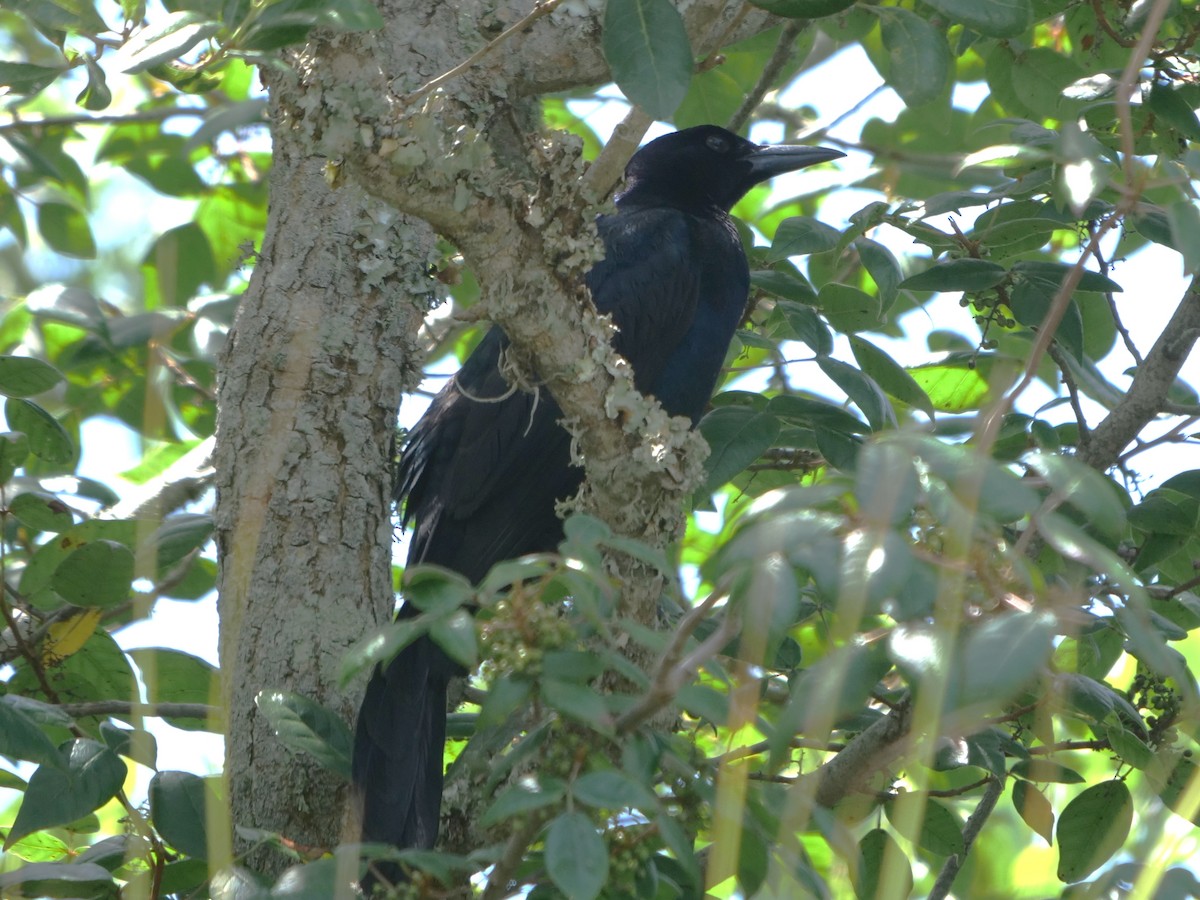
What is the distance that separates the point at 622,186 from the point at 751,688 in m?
2.88

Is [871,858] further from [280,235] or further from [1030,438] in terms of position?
[280,235]

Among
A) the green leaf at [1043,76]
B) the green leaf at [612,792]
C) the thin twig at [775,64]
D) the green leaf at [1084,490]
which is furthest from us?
the thin twig at [775,64]

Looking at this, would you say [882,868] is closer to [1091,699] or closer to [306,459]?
[1091,699]

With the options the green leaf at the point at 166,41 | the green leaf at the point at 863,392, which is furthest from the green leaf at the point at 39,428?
the green leaf at the point at 863,392

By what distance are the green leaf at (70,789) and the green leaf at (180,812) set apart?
0.07m

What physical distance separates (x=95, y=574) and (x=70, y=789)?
0.52 metres

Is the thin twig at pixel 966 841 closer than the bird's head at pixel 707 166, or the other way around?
the thin twig at pixel 966 841

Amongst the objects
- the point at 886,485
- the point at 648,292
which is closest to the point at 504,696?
the point at 886,485

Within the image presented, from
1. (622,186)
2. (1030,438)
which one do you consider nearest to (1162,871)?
(1030,438)

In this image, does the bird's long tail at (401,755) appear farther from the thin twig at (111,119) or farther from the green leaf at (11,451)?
the thin twig at (111,119)

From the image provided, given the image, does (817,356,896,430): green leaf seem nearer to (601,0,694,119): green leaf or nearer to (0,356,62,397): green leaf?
(601,0,694,119): green leaf

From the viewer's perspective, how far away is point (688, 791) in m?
1.53

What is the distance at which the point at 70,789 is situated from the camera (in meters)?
1.77

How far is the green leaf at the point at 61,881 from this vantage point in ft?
4.93
